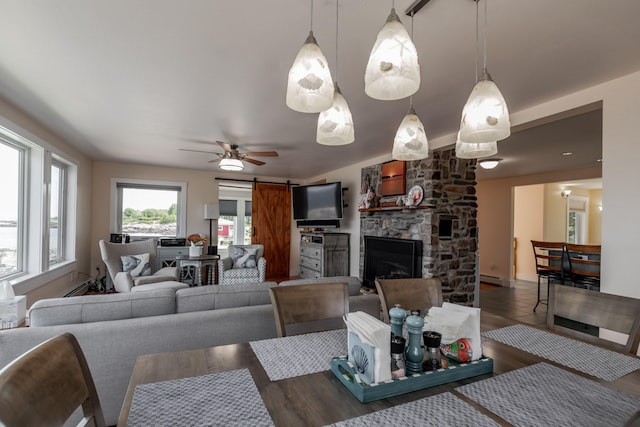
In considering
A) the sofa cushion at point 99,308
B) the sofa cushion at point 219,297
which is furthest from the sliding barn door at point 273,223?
the sofa cushion at point 99,308

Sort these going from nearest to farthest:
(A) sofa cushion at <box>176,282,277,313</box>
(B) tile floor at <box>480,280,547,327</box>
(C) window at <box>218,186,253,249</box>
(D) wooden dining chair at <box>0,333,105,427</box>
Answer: (D) wooden dining chair at <box>0,333,105,427</box>
(A) sofa cushion at <box>176,282,277,313</box>
(B) tile floor at <box>480,280,547,327</box>
(C) window at <box>218,186,253,249</box>

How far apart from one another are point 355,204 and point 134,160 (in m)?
4.10

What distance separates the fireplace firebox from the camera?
384 cm

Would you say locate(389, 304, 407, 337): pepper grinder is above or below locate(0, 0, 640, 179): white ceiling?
below

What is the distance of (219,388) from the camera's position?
90 cm

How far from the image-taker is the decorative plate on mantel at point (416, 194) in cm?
382

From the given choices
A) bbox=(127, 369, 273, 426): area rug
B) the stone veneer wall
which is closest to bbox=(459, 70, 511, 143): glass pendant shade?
bbox=(127, 369, 273, 426): area rug

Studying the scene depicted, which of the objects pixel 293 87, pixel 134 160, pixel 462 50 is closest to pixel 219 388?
pixel 293 87

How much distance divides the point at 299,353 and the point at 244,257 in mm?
4415

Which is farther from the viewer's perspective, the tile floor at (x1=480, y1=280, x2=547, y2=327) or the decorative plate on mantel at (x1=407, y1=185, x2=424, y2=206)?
the tile floor at (x1=480, y1=280, x2=547, y2=327)

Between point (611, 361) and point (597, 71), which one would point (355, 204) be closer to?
point (597, 71)

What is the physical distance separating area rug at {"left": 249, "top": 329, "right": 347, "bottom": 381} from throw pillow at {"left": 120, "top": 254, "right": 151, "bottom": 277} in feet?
13.7

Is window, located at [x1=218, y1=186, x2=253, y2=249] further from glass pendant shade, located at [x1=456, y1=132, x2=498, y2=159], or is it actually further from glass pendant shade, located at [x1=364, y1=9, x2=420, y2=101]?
glass pendant shade, located at [x1=364, y1=9, x2=420, y2=101]

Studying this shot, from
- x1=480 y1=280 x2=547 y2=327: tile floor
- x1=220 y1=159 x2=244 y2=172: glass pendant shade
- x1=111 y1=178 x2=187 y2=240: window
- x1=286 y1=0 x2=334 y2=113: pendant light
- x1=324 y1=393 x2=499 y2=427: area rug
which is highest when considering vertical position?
x1=220 y1=159 x2=244 y2=172: glass pendant shade
